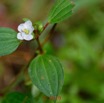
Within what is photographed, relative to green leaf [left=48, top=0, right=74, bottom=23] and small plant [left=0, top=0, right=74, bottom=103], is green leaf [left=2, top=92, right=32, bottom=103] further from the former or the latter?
green leaf [left=48, top=0, right=74, bottom=23]

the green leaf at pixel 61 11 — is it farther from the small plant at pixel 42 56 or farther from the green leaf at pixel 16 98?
the green leaf at pixel 16 98

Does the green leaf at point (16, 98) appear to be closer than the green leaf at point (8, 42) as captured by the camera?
No

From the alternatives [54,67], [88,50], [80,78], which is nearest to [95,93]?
[80,78]

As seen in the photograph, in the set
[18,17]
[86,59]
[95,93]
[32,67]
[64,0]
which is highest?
[18,17]

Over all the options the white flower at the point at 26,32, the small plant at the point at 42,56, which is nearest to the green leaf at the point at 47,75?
the small plant at the point at 42,56

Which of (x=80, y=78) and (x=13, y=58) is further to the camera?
(x=13, y=58)

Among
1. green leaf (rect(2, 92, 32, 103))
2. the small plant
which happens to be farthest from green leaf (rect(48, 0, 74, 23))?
green leaf (rect(2, 92, 32, 103))

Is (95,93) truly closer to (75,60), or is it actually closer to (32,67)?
(75,60)
